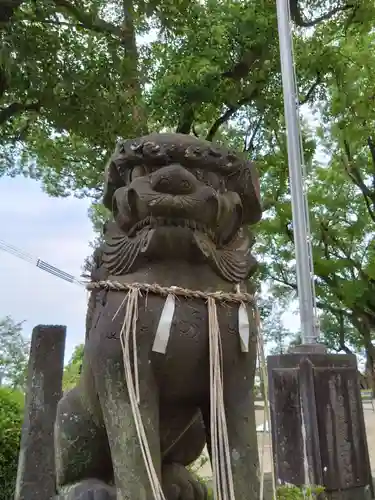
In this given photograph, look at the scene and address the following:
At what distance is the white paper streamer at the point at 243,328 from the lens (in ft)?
4.58

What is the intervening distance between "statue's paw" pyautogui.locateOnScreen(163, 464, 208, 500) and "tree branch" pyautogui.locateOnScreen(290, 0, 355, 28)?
7092 millimetres

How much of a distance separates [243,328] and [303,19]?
7199 millimetres

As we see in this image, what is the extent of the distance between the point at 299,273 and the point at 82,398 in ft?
10.7

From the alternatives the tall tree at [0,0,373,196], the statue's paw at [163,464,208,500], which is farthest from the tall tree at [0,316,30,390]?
the statue's paw at [163,464,208,500]

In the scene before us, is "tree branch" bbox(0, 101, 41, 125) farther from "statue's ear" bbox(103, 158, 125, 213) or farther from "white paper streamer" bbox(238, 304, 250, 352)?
"white paper streamer" bbox(238, 304, 250, 352)

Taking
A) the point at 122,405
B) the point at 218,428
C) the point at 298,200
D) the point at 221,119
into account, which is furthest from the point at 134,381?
the point at 221,119

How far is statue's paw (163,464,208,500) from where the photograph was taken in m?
1.52

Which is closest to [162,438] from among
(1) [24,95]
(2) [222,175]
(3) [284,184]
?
(2) [222,175]

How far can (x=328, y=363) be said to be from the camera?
436 cm

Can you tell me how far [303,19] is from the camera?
7.45 m

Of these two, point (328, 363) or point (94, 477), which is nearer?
point (94, 477)

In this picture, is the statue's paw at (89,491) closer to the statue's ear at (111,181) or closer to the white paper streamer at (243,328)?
the white paper streamer at (243,328)

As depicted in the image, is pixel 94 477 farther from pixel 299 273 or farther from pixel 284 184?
pixel 284 184

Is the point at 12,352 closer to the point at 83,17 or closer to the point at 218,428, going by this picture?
the point at 83,17
